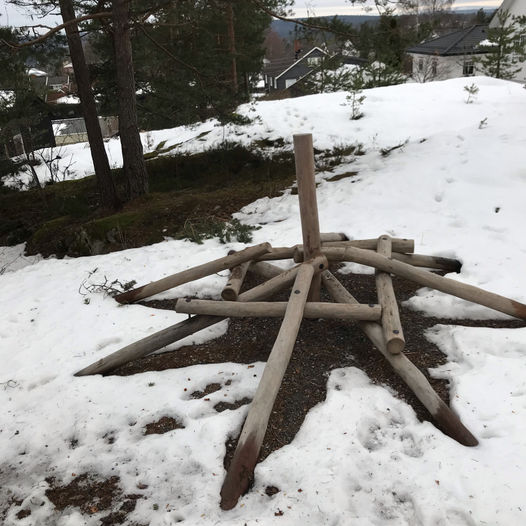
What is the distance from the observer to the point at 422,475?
2490 mm

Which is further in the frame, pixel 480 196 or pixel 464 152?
pixel 464 152

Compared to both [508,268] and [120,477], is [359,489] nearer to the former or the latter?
[120,477]

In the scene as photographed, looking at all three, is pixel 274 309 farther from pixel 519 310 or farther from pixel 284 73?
pixel 284 73

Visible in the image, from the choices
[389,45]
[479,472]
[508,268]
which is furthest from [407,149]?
[479,472]

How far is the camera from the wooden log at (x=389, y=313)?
3.20 meters

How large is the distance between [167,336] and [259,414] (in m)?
1.43

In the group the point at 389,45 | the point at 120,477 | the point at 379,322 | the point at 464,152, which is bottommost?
the point at 120,477

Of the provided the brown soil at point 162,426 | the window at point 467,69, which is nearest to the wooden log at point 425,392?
the brown soil at point 162,426

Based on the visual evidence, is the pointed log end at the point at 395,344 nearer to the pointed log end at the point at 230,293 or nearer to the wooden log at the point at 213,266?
the pointed log end at the point at 230,293

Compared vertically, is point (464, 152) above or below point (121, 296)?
above

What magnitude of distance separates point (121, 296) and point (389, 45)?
6.08 metres

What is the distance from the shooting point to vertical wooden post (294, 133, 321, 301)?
12.4ft

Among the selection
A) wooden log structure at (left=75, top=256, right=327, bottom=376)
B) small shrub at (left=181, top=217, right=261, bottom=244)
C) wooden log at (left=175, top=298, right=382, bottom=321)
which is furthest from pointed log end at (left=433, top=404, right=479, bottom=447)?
small shrub at (left=181, top=217, right=261, bottom=244)

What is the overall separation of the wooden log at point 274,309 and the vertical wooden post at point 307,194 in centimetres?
57
